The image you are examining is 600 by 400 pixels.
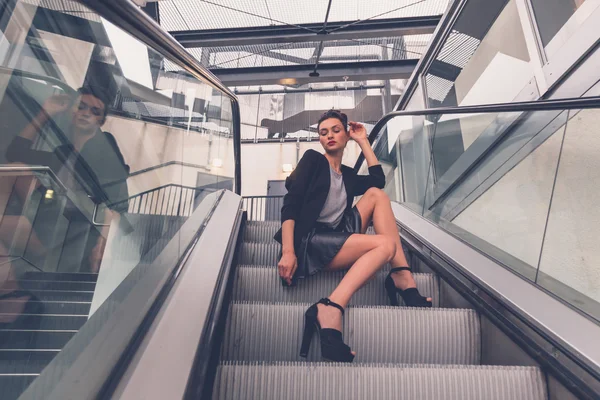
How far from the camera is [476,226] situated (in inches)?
85.8

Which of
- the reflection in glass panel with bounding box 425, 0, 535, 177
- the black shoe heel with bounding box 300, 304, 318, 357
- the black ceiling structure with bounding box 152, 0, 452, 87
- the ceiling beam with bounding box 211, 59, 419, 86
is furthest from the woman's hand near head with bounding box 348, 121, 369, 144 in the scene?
the ceiling beam with bounding box 211, 59, 419, 86

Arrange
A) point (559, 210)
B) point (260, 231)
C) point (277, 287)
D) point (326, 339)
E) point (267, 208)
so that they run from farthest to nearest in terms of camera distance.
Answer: point (267, 208)
point (260, 231)
point (277, 287)
point (559, 210)
point (326, 339)

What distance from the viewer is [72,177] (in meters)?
0.95

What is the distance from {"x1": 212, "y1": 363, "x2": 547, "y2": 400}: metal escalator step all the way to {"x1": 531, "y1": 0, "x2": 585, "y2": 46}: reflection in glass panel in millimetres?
2235

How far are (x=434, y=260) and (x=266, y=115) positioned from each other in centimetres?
1106

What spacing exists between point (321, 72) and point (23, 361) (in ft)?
22.4

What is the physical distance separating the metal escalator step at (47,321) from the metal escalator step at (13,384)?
88 mm

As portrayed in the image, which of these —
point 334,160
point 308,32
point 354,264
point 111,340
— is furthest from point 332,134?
point 308,32

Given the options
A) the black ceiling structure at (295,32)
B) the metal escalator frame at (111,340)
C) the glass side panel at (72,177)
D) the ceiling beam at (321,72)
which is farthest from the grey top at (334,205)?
the ceiling beam at (321,72)

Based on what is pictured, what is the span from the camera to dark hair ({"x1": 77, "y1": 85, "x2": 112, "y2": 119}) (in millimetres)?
1028

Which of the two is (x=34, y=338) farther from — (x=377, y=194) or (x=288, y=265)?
(x=377, y=194)

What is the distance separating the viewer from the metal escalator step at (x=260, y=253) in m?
2.68

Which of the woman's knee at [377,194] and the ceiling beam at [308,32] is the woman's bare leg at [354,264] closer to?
the woman's knee at [377,194]

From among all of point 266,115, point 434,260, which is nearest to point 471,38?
point 434,260
